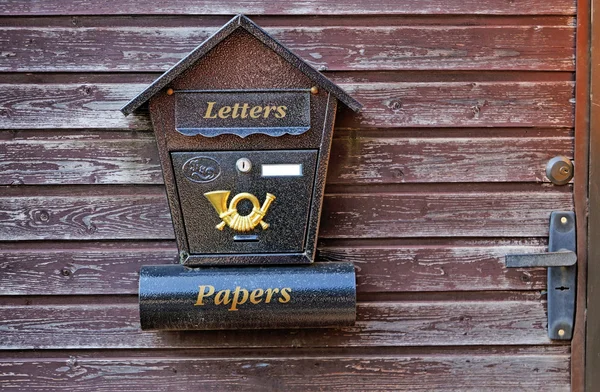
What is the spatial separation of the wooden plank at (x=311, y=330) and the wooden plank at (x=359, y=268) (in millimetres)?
58

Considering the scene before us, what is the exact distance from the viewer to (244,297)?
165cm

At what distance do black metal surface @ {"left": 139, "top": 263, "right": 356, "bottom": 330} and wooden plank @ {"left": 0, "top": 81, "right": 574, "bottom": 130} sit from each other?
1.79 ft

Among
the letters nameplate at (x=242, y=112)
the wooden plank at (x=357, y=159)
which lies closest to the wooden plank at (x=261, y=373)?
the wooden plank at (x=357, y=159)

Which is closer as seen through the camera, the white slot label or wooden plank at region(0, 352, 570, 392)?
the white slot label

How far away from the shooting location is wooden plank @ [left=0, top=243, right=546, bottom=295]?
6.06 ft

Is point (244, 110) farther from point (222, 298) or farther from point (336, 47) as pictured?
point (222, 298)

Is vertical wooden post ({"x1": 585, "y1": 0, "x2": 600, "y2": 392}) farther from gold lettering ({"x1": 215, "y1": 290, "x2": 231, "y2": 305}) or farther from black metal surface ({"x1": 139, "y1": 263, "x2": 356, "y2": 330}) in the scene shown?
gold lettering ({"x1": 215, "y1": 290, "x2": 231, "y2": 305})

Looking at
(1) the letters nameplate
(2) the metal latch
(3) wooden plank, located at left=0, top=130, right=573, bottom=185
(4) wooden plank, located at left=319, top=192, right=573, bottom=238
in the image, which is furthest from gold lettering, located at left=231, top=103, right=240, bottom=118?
(2) the metal latch

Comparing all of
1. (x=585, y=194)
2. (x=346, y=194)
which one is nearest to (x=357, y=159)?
(x=346, y=194)

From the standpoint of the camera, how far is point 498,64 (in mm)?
1848

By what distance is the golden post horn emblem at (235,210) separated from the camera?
1662 millimetres

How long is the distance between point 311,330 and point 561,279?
886mm

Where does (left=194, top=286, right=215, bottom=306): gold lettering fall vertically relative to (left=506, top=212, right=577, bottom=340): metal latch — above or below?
above

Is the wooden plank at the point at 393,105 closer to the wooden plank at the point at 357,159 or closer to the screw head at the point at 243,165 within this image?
the wooden plank at the point at 357,159
